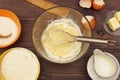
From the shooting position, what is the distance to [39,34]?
1.07 metres

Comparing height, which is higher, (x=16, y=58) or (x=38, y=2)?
(x=38, y=2)

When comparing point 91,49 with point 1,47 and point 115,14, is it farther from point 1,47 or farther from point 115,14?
point 1,47

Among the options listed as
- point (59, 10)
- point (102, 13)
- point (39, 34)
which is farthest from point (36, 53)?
point (102, 13)

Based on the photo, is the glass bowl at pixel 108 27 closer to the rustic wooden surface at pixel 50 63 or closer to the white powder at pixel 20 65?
the rustic wooden surface at pixel 50 63

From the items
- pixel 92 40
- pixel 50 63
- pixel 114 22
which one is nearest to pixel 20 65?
pixel 50 63

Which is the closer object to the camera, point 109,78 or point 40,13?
point 109,78

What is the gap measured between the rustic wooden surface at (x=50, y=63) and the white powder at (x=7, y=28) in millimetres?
26

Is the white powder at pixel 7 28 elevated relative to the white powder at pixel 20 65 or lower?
elevated

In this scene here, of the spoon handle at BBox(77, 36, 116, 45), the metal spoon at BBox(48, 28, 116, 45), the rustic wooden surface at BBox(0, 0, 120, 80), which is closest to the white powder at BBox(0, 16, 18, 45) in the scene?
the rustic wooden surface at BBox(0, 0, 120, 80)

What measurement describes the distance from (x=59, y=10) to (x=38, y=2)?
10 centimetres

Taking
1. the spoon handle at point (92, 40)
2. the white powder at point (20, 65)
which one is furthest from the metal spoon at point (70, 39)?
the white powder at point (20, 65)

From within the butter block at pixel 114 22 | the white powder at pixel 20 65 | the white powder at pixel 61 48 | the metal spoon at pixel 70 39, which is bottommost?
the white powder at pixel 20 65

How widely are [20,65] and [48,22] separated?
0.19m

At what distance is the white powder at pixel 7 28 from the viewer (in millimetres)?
1072
